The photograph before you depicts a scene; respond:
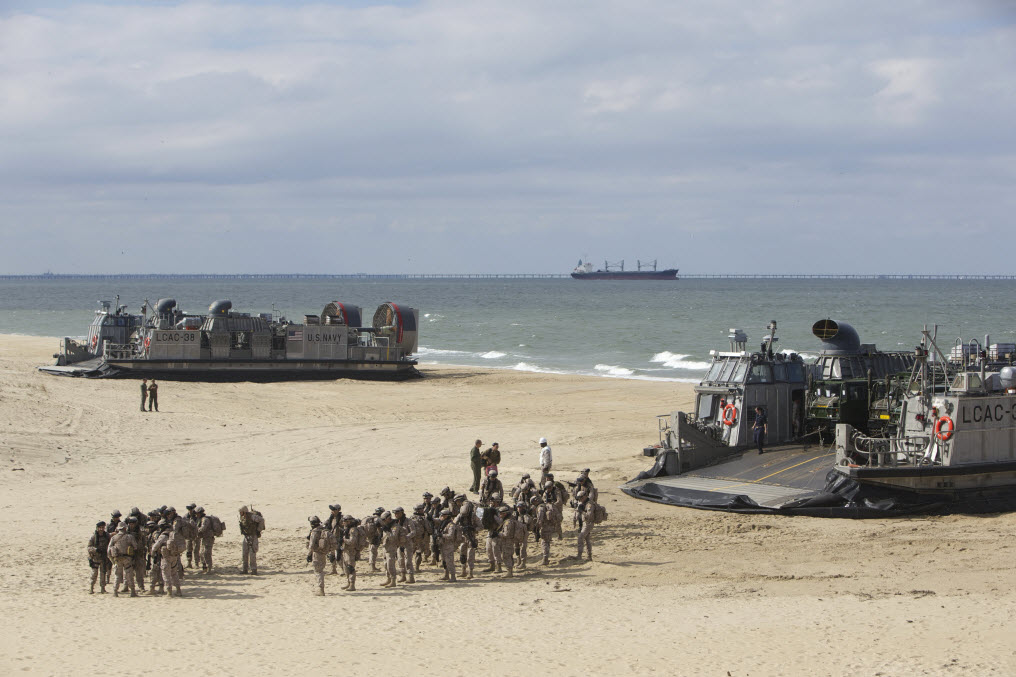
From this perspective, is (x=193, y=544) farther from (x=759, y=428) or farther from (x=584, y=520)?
(x=759, y=428)

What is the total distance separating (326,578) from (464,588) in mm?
1916

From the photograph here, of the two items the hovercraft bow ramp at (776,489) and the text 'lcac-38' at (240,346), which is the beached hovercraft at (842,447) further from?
the text 'lcac-38' at (240,346)

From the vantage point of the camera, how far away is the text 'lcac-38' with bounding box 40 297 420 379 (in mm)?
39219

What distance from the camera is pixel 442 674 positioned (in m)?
10.5

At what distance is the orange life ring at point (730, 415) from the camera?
2061 centimetres

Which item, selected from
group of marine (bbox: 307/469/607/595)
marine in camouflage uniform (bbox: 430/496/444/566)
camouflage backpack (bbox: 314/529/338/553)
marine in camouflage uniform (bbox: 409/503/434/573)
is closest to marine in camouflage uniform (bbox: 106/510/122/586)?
group of marine (bbox: 307/469/607/595)

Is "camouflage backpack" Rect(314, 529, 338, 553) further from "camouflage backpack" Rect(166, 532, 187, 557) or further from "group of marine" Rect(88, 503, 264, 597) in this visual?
"camouflage backpack" Rect(166, 532, 187, 557)

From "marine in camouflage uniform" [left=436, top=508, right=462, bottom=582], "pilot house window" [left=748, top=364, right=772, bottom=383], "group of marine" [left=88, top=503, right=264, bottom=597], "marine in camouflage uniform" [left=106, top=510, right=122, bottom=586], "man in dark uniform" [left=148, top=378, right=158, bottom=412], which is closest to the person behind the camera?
"group of marine" [left=88, top=503, right=264, bottom=597]

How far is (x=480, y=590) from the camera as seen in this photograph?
44.8ft

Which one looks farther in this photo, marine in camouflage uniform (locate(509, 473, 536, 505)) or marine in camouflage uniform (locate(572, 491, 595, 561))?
marine in camouflage uniform (locate(509, 473, 536, 505))

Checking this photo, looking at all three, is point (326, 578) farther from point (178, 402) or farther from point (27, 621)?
point (178, 402)

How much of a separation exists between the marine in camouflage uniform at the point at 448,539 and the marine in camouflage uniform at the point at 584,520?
188 cm

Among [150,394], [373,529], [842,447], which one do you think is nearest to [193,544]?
[373,529]

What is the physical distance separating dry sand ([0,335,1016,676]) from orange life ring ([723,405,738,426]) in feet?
7.10
